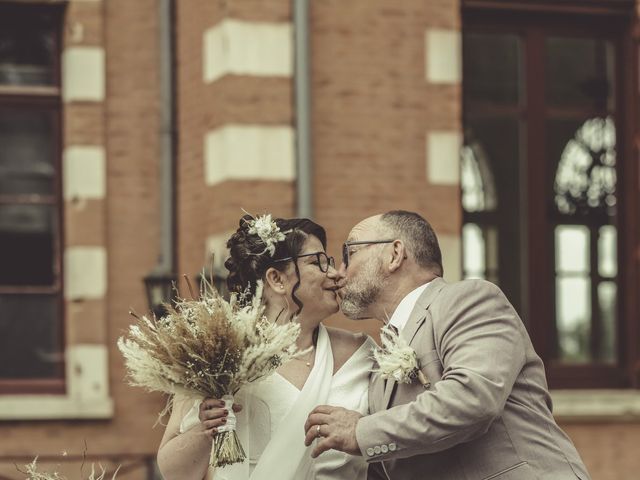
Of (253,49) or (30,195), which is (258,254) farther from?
(30,195)

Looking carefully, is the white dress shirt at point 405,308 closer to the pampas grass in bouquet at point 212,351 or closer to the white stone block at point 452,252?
the pampas grass in bouquet at point 212,351

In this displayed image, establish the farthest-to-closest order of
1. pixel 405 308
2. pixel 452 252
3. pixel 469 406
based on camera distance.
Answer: pixel 452 252 < pixel 405 308 < pixel 469 406

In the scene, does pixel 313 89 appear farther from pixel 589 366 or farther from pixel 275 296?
pixel 275 296

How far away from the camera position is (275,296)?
197 inches

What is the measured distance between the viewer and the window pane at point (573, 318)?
9.52 meters

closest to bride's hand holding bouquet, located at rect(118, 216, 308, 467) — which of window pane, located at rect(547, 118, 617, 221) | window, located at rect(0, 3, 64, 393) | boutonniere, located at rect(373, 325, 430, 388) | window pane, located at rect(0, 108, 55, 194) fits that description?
boutonniere, located at rect(373, 325, 430, 388)

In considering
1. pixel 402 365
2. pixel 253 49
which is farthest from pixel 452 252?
pixel 402 365

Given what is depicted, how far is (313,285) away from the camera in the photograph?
16.3 ft

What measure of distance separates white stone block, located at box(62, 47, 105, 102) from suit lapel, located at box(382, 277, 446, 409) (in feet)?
16.7

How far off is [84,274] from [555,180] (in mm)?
3322

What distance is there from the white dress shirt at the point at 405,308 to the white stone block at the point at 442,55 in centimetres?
462

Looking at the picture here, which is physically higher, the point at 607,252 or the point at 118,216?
the point at 118,216

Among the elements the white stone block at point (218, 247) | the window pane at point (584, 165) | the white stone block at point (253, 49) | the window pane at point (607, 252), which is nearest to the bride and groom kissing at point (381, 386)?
the white stone block at point (218, 247)

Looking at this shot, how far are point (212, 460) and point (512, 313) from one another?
1096 mm
